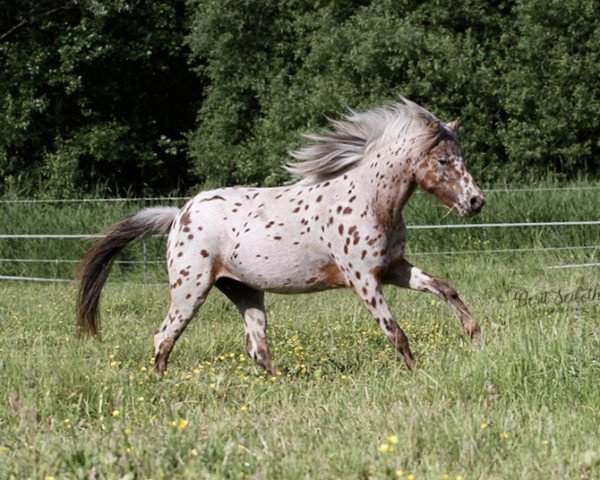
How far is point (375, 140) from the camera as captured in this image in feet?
26.7

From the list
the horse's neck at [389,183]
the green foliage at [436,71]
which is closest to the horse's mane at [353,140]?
the horse's neck at [389,183]

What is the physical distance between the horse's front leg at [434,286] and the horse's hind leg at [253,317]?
1.01m

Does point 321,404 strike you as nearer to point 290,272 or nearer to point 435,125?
point 290,272

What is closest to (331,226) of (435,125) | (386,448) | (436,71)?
(435,125)

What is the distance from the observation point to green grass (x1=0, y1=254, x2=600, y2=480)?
4.45 meters

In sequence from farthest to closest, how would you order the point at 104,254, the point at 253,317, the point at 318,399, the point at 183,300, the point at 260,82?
the point at 260,82 → the point at 104,254 → the point at 253,317 → the point at 183,300 → the point at 318,399

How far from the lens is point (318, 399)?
6.12m

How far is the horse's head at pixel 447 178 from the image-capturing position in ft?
25.1

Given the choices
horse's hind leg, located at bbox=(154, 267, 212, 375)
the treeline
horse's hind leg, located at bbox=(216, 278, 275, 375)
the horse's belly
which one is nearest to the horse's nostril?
the horse's belly

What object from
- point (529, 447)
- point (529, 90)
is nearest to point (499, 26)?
point (529, 90)

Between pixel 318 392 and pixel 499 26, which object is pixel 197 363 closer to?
pixel 318 392

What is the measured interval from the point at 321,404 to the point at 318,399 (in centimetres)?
15

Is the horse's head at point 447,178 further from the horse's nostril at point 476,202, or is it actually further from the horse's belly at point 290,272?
the horse's belly at point 290,272

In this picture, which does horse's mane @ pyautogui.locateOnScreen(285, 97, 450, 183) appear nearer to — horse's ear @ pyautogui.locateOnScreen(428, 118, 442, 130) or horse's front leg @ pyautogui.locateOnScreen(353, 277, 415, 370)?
horse's ear @ pyautogui.locateOnScreen(428, 118, 442, 130)
